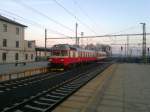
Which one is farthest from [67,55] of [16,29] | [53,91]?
[16,29]

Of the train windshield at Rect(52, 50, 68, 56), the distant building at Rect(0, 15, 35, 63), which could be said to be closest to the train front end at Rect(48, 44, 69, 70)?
the train windshield at Rect(52, 50, 68, 56)

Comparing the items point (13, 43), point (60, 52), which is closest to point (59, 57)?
point (60, 52)

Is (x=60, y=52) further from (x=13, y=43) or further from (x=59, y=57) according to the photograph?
(x=13, y=43)

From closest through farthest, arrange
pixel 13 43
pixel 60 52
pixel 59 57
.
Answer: pixel 59 57, pixel 60 52, pixel 13 43

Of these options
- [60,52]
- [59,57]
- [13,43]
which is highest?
[13,43]

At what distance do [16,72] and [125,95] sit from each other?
41.4ft

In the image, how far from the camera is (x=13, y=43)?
5488cm

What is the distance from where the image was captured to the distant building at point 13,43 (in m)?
50.4

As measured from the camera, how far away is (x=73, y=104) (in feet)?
36.5

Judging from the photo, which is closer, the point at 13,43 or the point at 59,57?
the point at 59,57

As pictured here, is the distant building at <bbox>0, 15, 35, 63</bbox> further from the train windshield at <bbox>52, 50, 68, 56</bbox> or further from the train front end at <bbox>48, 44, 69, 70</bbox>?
the train windshield at <bbox>52, 50, 68, 56</bbox>

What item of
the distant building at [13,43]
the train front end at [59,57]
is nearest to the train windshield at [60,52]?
the train front end at [59,57]

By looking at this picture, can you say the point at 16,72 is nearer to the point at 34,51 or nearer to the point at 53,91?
the point at 53,91

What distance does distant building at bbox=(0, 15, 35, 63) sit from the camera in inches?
1983
